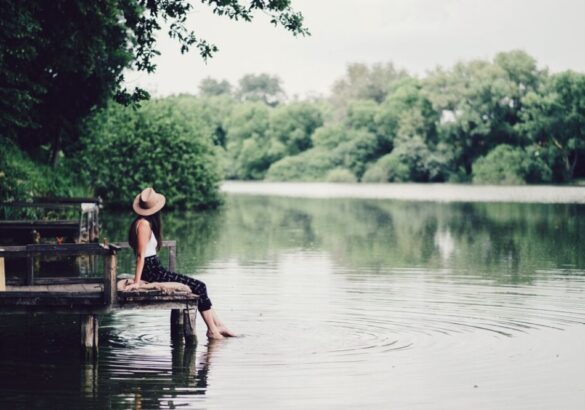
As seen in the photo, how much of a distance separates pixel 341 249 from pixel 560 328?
14.5 metres

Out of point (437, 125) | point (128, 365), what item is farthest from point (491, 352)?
point (437, 125)

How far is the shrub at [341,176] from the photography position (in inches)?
4508

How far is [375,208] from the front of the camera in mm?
56438

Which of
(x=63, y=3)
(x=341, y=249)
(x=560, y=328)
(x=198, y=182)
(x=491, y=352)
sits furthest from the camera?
(x=198, y=182)

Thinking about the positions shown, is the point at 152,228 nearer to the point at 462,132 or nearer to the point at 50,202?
the point at 50,202

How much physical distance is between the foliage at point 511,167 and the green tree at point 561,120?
4.56 feet

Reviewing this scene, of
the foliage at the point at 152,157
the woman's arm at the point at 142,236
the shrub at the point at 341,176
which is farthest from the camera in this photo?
the shrub at the point at 341,176

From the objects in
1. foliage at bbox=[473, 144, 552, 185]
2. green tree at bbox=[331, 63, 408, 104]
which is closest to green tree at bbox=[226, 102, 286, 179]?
green tree at bbox=[331, 63, 408, 104]

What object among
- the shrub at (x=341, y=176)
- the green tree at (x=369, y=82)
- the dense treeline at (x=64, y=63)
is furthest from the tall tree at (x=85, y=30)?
the green tree at (x=369, y=82)

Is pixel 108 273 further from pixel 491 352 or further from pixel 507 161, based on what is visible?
pixel 507 161

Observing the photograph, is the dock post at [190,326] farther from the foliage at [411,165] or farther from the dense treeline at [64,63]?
the foliage at [411,165]

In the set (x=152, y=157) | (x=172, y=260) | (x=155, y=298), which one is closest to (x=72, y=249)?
(x=155, y=298)

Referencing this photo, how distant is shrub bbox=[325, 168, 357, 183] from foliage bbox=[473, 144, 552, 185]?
1731 centimetres

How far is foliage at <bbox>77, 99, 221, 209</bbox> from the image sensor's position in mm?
51281
